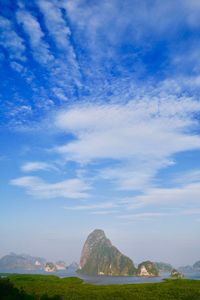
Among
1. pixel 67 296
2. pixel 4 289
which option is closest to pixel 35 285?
pixel 67 296

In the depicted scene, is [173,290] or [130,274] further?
[130,274]

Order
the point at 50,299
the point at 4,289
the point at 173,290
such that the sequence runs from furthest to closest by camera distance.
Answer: the point at 173,290
the point at 4,289
the point at 50,299

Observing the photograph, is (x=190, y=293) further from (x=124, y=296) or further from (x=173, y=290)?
(x=124, y=296)

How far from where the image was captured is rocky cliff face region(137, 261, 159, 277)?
183 meters

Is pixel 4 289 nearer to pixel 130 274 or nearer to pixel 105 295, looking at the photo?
pixel 105 295

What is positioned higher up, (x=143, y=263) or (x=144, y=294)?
(x=143, y=263)

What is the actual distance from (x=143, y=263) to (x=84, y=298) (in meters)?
138

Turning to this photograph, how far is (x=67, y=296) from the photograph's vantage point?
61.2 metres

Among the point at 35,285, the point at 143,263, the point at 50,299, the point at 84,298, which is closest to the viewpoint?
the point at 50,299

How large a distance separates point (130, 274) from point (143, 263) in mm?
15839

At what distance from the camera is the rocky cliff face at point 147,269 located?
600ft

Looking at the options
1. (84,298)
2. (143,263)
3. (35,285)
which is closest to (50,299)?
(84,298)

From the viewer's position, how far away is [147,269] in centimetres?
18562

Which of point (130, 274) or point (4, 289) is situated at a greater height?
point (130, 274)
